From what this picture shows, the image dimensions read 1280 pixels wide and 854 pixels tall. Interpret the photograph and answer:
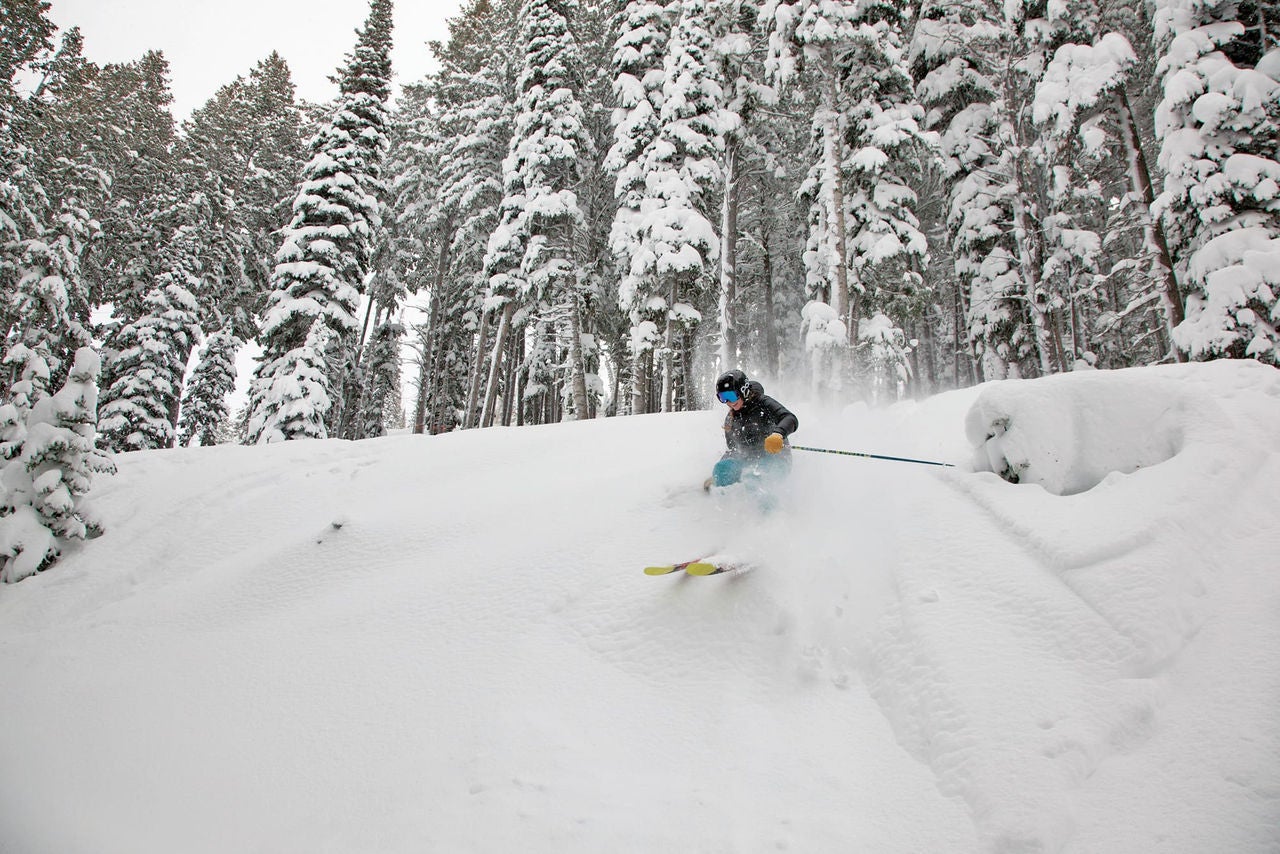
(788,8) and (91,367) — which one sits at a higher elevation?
(788,8)

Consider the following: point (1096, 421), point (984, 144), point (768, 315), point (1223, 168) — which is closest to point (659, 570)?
point (1096, 421)

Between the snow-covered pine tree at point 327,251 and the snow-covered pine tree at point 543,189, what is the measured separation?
4.35 meters

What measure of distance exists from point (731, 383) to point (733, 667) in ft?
11.2

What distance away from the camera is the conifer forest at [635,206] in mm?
10211

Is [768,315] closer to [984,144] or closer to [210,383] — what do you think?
[984,144]

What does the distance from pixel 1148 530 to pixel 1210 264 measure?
968 centimetres

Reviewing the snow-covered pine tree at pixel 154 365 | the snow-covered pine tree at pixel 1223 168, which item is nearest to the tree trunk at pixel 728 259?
the snow-covered pine tree at pixel 1223 168

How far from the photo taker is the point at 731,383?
6.52 metres

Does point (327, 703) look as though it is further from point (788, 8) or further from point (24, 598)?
point (788, 8)

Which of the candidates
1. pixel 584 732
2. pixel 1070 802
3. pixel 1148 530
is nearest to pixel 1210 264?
pixel 1148 530

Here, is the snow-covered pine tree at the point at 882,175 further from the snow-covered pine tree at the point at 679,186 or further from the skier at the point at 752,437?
the skier at the point at 752,437

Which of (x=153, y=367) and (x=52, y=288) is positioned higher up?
(x=52, y=288)

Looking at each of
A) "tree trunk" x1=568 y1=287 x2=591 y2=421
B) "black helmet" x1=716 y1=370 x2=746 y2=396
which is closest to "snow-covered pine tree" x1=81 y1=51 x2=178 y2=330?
"tree trunk" x1=568 y1=287 x2=591 y2=421

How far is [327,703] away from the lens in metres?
4.03
